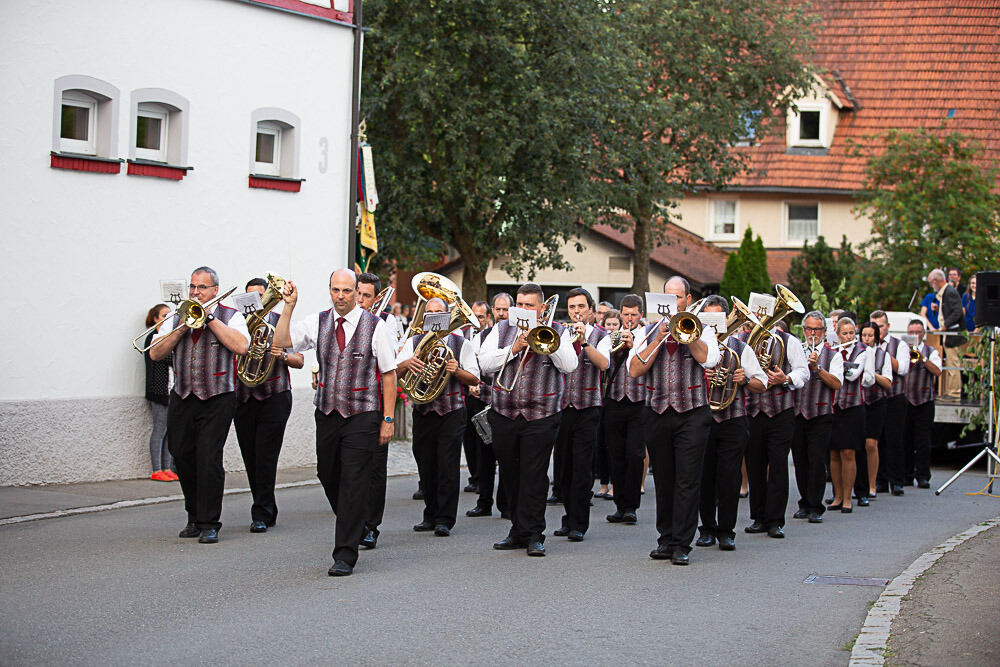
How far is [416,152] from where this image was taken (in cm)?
2486

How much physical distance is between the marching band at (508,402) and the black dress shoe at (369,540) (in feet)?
0.04

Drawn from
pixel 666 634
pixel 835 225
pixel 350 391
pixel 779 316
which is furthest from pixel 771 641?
pixel 835 225

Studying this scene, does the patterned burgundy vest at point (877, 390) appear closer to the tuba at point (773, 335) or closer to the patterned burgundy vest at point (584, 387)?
the tuba at point (773, 335)

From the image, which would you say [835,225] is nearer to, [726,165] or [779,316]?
[726,165]

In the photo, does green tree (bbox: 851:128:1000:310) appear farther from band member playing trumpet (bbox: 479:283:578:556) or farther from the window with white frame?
band member playing trumpet (bbox: 479:283:578:556)

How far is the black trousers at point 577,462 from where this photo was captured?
10805mm

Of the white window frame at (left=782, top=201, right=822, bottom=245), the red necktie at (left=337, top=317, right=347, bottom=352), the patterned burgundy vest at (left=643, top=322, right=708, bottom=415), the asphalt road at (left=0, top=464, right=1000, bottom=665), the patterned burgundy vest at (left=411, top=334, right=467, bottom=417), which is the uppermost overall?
the white window frame at (left=782, top=201, right=822, bottom=245)

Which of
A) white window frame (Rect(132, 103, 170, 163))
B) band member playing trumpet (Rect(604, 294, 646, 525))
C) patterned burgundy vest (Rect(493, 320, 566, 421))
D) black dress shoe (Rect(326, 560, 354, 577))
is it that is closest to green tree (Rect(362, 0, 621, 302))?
white window frame (Rect(132, 103, 170, 163))

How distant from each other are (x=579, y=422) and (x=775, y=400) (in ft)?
6.19

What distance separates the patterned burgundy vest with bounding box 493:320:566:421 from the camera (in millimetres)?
10109

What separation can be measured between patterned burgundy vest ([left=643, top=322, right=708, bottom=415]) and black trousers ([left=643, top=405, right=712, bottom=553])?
6 centimetres

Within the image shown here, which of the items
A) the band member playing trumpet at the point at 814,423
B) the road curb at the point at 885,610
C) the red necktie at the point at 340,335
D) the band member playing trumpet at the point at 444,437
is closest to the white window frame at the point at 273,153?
the band member playing trumpet at the point at 444,437

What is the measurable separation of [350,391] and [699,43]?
26.6m

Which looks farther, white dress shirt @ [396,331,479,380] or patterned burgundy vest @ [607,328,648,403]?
patterned burgundy vest @ [607,328,648,403]
